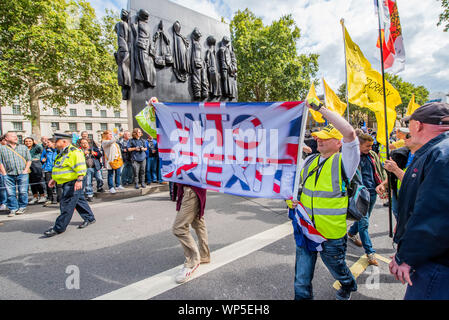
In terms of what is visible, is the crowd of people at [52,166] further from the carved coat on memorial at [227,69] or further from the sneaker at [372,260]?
the sneaker at [372,260]

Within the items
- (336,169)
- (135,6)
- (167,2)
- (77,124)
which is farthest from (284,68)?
(77,124)

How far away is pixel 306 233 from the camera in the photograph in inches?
82.0

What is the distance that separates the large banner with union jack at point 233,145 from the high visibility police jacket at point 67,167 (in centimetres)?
228

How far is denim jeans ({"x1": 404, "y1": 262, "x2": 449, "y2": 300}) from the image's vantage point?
49.5 inches

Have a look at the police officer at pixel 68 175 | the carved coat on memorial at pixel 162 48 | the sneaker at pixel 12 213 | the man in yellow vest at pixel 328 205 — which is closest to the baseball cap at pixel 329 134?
the man in yellow vest at pixel 328 205

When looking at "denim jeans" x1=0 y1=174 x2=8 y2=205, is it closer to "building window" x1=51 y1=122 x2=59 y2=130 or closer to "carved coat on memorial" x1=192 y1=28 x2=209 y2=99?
"carved coat on memorial" x1=192 y1=28 x2=209 y2=99

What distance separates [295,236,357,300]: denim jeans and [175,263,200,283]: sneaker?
1298mm

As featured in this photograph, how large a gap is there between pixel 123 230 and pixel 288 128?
12.1ft

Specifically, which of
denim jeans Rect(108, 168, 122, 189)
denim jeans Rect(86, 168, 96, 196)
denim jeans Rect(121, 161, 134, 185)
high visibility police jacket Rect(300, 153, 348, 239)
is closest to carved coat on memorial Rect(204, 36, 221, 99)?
denim jeans Rect(121, 161, 134, 185)

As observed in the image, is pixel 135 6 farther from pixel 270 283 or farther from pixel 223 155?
pixel 270 283

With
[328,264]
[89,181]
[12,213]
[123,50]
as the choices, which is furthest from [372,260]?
[123,50]

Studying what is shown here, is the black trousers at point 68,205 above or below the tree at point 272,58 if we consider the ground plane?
below

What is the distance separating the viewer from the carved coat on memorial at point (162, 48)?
9398mm
